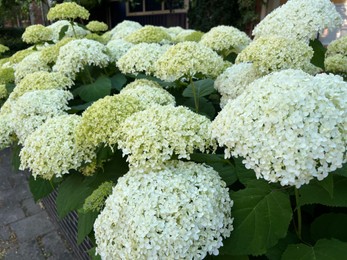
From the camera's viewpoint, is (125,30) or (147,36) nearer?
(147,36)

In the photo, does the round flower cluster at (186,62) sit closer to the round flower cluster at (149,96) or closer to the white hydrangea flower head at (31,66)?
the round flower cluster at (149,96)

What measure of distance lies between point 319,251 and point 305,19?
108 centimetres

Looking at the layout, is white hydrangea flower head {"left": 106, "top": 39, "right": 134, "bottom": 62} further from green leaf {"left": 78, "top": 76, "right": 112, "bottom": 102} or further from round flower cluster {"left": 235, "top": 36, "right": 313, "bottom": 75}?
round flower cluster {"left": 235, "top": 36, "right": 313, "bottom": 75}

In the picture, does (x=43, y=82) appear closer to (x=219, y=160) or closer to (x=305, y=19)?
(x=219, y=160)

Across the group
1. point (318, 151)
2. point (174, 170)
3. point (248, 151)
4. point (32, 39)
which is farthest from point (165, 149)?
point (32, 39)

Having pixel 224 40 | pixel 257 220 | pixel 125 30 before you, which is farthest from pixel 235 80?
pixel 125 30

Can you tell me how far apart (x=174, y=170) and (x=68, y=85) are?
48.5 inches

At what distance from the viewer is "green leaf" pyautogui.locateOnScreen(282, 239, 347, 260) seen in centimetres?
97

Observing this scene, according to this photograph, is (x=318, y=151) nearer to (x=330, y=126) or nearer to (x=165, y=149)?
(x=330, y=126)

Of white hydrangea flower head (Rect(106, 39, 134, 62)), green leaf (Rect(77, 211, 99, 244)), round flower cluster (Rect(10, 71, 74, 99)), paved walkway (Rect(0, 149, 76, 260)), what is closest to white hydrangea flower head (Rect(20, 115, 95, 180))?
green leaf (Rect(77, 211, 99, 244))

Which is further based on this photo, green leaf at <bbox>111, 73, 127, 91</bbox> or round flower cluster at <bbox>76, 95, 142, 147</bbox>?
green leaf at <bbox>111, 73, 127, 91</bbox>

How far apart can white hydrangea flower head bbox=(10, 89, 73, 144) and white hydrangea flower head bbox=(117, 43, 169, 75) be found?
43 cm

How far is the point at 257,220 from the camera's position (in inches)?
39.4

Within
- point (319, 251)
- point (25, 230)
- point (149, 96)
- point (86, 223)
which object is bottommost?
point (25, 230)
